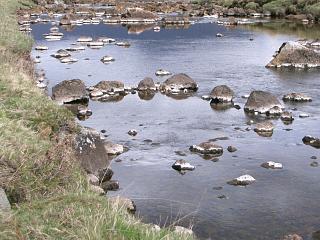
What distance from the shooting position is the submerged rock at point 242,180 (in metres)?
13.4

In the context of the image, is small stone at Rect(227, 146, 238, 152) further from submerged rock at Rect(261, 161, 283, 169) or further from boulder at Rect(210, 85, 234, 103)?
boulder at Rect(210, 85, 234, 103)

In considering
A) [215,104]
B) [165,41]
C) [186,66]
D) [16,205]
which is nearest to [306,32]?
[165,41]

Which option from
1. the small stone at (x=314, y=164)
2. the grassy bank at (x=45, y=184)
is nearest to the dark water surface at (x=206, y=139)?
the small stone at (x=314, y=164)

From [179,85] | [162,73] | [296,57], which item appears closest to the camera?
[179,85]

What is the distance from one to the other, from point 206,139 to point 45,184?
9.97 metres

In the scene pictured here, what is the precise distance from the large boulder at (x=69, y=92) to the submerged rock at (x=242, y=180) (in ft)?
35.1

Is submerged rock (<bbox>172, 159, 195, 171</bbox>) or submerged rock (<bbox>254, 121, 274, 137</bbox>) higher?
submerged rock (<bbox>172, 159, 195, 171</bbox>)

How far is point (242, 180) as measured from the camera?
13430mm

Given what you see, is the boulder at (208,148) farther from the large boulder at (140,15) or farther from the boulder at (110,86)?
the large boulder at (140,15)

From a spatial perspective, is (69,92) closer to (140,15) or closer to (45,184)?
(45,184)

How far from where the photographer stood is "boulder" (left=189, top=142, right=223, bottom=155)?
15727 millimetres

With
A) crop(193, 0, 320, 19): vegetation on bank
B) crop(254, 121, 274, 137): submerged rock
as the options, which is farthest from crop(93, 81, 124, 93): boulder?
crop(193, 0, 320, 19): vegetation on bank

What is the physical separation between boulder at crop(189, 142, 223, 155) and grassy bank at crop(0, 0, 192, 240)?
199 inches

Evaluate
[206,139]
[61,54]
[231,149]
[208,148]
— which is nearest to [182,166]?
[208,148]
